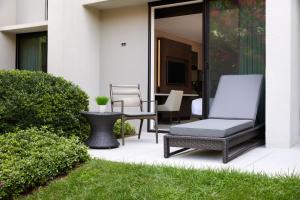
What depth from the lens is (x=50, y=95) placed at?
5.69 meters

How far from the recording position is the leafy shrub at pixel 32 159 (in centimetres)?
341

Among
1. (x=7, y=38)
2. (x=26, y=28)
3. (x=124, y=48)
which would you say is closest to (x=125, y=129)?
(x=124, y=48)

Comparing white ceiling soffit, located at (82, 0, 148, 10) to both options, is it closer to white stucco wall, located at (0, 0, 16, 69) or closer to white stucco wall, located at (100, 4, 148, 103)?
white stucco wall, located at (100, 4, 148, 103)

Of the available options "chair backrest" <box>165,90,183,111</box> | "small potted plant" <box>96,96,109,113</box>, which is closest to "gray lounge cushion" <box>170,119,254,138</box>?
"small potted plant" <box>96,96,109,113</box>

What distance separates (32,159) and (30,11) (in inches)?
291

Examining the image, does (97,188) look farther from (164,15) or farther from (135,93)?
(164,15)

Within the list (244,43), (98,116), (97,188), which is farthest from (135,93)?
(97,188)

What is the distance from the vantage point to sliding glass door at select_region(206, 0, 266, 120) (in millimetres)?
6578

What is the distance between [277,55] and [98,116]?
9.64ft

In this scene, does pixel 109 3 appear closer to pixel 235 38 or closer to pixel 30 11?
pixel 235 38

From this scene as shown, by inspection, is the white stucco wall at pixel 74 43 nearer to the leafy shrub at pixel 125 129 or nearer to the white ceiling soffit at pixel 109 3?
the white ceiling soffit at pixel 109 3

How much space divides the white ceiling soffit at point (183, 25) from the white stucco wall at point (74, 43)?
2162mm

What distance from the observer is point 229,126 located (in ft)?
15.9

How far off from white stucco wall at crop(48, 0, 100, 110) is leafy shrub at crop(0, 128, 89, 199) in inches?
143
